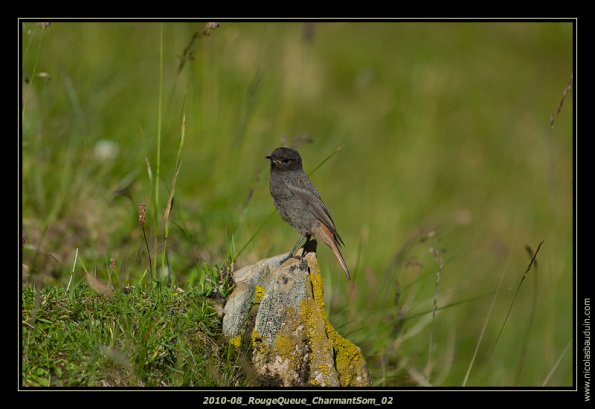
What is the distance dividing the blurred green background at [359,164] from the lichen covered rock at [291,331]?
0.73 metres

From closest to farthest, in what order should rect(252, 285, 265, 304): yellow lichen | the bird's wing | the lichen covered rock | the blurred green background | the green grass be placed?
the green grass → the lichen covered rock → rect(252, 285, 265, 304): yellow lichen → the bird's wing → the blurred green background

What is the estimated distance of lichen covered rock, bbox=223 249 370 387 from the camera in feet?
15.4

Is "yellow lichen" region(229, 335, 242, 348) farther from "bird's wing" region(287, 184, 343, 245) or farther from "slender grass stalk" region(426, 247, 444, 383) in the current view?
"slender grass stalk" region(426, 247, 444, 383)

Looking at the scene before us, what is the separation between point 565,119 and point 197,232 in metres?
11.9

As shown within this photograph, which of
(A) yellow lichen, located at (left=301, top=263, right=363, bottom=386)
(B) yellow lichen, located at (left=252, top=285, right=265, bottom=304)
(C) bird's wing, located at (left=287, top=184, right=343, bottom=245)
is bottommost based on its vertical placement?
(A) yellow lichen, located at (left=301, top=263, right=363, bottom=386)

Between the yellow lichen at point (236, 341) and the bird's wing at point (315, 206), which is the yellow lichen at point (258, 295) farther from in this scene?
the bird's wing at point (315, 206)

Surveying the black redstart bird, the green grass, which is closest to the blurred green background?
the black redstart bird

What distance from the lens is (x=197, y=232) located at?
287 inches

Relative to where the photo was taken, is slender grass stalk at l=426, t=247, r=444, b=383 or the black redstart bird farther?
the black redstart bird

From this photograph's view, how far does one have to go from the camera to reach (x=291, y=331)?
4734 mm

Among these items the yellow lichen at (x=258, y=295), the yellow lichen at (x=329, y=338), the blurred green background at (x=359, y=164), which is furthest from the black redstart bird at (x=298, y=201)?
the yellow lichen at (x=258, y=295)

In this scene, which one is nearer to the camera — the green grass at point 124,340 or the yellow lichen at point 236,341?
the green grass at point 124,340

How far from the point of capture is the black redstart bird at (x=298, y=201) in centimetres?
→ 553

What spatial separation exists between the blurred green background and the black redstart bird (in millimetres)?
275
